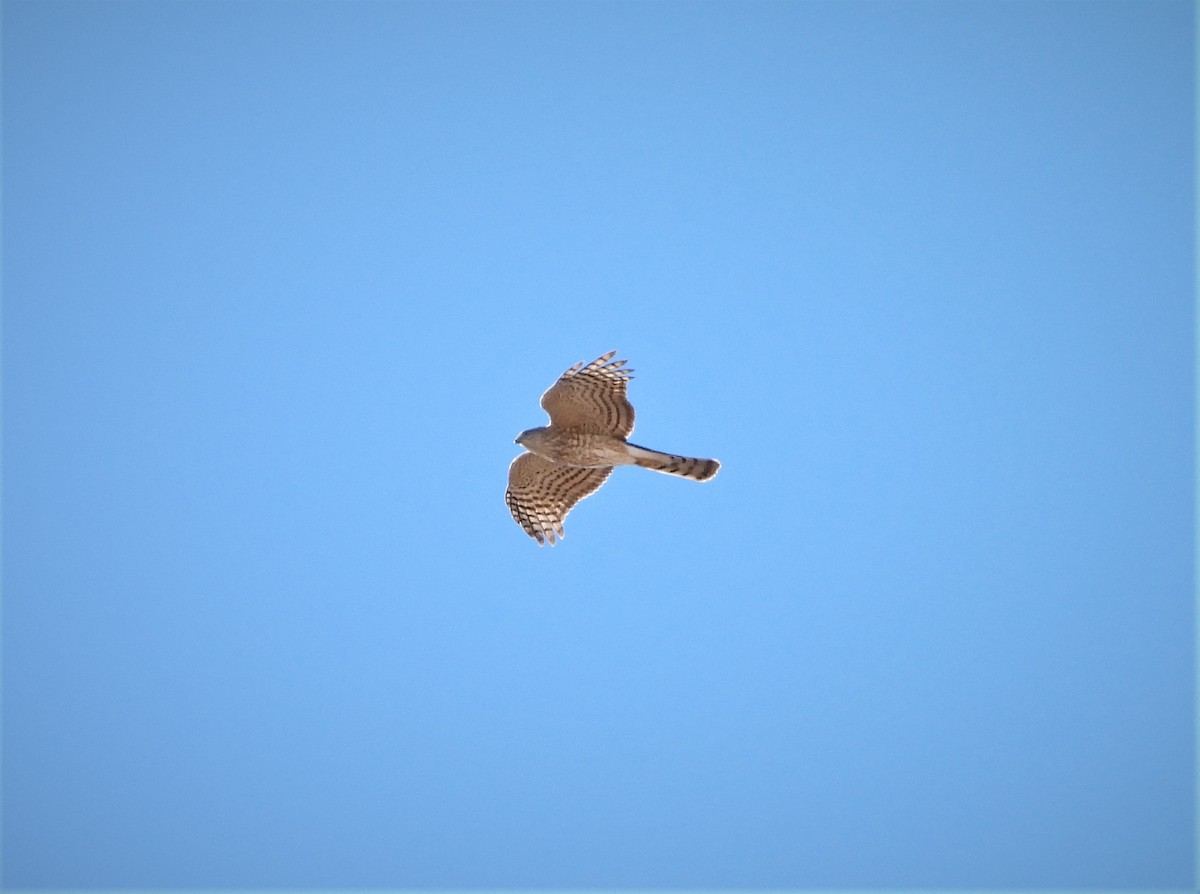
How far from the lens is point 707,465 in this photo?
35.5ft

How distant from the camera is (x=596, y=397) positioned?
428 inches

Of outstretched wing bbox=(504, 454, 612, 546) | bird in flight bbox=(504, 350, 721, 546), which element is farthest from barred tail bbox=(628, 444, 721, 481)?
outstretched wing bbox=(504, 454, 612, 546)

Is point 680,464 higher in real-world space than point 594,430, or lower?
lower

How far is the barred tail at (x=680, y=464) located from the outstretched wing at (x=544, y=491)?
30.6 inches

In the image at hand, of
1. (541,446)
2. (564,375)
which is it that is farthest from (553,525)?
(564,375)

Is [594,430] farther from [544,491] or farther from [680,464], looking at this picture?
[544,491]

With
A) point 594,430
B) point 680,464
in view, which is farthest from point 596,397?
point 680,464

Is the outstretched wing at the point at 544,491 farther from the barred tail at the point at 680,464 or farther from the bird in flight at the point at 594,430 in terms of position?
the barred tail at the point at 680,464

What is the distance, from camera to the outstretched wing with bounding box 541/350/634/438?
10.8m

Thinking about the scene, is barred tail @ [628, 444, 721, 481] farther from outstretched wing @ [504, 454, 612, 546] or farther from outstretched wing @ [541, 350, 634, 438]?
outstretched wing @ [504, 454, 612, 546]

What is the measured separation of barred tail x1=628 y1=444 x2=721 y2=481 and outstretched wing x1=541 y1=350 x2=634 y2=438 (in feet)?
0.89

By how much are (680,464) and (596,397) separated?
1.08m

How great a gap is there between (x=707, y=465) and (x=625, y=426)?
3.00 ft

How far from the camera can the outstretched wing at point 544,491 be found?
37.9ft
